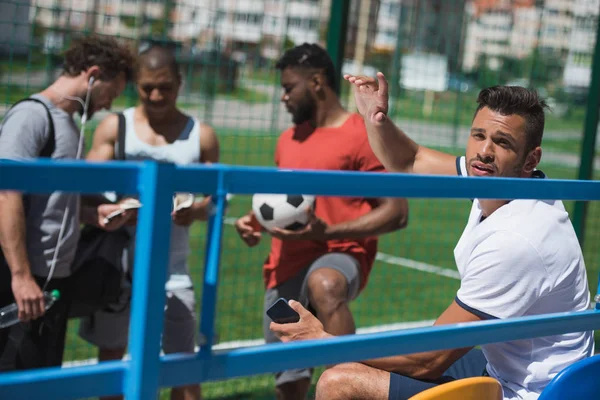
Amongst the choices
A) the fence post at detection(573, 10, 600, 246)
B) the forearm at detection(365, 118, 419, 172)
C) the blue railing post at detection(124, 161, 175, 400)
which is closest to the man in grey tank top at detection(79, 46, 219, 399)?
the forearm at detection(365, 118, 419, 172)

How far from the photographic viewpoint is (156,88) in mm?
4023

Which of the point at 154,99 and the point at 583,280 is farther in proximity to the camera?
the point at 154,99

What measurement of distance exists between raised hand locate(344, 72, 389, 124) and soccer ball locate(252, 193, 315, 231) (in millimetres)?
731

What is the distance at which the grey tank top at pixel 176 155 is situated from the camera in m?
3.99

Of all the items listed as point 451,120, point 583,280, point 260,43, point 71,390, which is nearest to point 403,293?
point 451,120

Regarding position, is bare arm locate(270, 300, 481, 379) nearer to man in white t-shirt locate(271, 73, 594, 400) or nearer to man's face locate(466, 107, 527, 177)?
man in white t-shirt locate(271, 73, 594, 400)

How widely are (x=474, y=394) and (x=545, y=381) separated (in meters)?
0.65

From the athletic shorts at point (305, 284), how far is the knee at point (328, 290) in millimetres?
50

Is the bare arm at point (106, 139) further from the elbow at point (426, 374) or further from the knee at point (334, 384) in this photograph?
the elbow at point (426, 374)

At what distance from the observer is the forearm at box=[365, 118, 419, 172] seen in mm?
3196

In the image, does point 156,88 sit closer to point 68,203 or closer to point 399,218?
point 68,203

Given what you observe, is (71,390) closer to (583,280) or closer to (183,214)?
(583,280)

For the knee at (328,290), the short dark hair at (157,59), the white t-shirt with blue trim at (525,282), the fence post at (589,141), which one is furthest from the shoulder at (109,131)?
the fence post at (589,141)

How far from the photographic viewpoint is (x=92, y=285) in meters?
3.72
